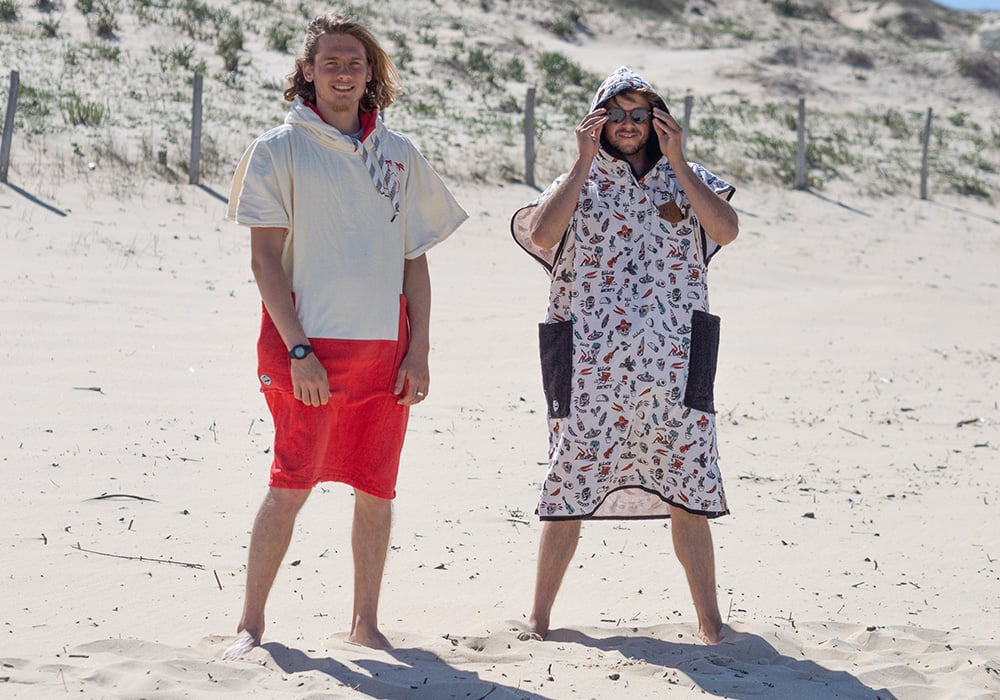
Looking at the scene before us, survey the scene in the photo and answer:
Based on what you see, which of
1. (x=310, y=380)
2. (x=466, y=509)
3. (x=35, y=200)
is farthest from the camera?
(x=35, y=200)

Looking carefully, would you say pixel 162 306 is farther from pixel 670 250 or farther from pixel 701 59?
pixel 701 59

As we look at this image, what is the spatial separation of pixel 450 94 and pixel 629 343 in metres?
18.0

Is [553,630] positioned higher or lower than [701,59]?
lower

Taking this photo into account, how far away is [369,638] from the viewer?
3877 millimetres

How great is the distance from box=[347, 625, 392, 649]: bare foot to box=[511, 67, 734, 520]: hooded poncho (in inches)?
24.1

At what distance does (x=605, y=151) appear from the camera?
12.8 feet

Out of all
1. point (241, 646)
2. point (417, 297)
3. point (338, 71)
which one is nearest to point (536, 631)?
point (241, 646)

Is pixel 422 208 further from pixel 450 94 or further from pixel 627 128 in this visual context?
pixel 450 94

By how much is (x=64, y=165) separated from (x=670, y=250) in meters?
11.3

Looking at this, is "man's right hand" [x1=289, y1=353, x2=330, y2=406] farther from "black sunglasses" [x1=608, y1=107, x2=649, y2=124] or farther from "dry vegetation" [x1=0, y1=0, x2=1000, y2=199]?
"dry vegetation" [x1=0, y1=0, x2=1000, y2=199]

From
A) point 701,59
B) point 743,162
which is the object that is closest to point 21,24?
point 743,162

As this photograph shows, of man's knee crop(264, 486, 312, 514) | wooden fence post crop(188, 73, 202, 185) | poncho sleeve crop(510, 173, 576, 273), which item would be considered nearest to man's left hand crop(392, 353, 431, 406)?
man's knee crop(264, 486, 312, 514)

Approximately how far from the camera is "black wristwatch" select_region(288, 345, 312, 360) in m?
3.50

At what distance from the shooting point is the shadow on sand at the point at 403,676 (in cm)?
345
